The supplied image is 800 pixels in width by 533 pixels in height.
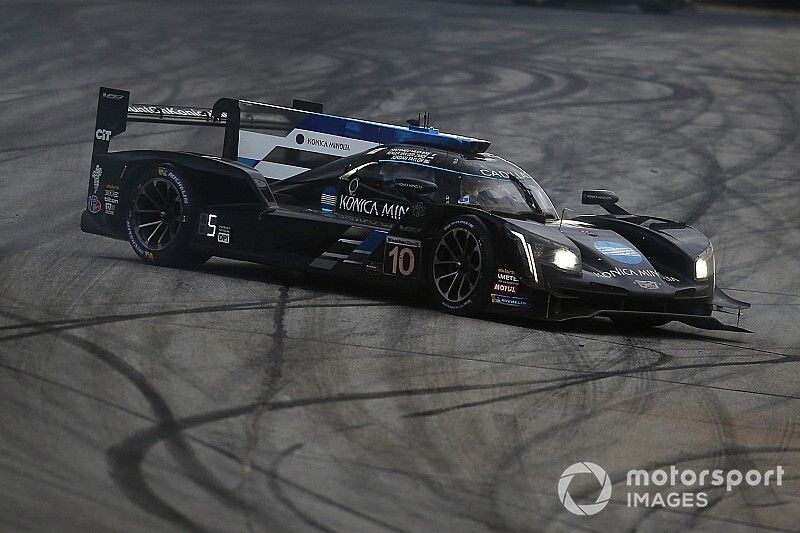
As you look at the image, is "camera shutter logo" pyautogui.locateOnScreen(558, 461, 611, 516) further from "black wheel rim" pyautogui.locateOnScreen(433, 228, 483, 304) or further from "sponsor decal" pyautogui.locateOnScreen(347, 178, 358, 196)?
"sponsor decal" pyautogui.locateOnScreen(347, 178, 358, 196)

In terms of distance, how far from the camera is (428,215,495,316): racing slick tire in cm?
988

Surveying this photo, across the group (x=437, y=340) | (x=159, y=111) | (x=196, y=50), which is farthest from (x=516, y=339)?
(x=196, y=50)

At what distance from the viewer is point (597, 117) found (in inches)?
766

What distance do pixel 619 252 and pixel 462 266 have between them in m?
1.20

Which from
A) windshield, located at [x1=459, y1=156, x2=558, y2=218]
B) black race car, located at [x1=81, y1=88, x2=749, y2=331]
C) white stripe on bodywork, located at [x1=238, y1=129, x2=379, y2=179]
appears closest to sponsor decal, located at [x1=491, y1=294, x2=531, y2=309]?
black race car, located at [x1=81, y1=88, x2=749, y2=331]

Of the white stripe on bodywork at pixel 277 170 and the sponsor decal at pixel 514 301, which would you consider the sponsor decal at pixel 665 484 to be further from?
the white stripe on bodywork at pixel 277 170

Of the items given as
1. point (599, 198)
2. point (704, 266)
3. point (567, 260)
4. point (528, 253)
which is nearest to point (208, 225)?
point (528, 253)

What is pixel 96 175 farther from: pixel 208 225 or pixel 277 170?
pixel 277 170

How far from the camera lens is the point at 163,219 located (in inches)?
455

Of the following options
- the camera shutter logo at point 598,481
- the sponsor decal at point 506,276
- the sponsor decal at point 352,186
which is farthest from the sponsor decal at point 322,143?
the camera shutter logo at point 598,481

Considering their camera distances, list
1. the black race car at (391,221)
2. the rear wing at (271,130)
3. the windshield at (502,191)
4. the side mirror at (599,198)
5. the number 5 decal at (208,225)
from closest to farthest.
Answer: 1. the black race car at (391,221)
2. the windshield at (502,191)
3. the number 5 decal at (208,225)
4. the side mirror at (599,198)
5. the rear wing at (271,130)

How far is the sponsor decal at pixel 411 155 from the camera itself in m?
10.9

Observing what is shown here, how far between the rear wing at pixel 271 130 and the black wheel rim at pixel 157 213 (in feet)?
2.60

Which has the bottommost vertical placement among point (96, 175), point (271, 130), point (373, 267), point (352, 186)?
point (373, 267)
